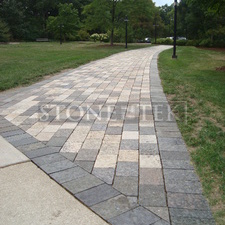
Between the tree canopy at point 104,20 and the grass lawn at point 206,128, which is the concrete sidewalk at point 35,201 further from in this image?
the tree canopy at point 104,20

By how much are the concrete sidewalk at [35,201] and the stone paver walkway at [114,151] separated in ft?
0.36

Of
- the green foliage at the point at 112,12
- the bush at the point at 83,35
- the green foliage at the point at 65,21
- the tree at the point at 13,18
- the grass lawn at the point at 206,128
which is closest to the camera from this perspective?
the grass lawn at the point at 206,128

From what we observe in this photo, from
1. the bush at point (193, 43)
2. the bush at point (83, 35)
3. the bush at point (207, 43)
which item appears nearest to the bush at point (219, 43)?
the bush at point (207, 43)

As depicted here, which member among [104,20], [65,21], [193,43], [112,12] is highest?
[112,12]

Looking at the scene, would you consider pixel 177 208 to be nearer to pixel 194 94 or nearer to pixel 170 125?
pixel 170 125

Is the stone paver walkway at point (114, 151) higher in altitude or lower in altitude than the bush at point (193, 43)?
higher

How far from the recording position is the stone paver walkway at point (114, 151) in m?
2.57

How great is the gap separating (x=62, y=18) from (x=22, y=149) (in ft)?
143

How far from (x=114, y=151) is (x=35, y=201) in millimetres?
1423

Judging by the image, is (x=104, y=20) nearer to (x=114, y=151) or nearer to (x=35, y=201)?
(x=114, y=151)

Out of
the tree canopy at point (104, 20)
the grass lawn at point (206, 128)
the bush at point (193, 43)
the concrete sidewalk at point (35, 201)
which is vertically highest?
the tree canopy at point (104, 20)

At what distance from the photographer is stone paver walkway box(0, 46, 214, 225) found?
2.57 m

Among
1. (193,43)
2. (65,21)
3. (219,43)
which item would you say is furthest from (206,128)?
(65,21)

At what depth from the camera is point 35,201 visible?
2.63 metres
